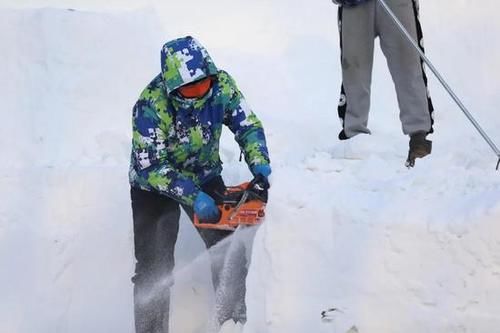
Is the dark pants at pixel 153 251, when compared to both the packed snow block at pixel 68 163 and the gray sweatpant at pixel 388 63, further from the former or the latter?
the gray sweatpant at pixel 388 63

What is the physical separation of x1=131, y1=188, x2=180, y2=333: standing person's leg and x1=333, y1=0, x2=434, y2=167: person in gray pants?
4.15ft

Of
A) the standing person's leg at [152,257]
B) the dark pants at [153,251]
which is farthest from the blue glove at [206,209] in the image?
the standing person's leg at [152,257]

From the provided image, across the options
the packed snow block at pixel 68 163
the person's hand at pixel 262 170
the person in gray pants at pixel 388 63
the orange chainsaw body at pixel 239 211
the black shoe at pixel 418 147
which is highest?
the person in gray pants at pixel 388 63

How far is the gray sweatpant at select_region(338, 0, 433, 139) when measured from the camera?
5082 mm

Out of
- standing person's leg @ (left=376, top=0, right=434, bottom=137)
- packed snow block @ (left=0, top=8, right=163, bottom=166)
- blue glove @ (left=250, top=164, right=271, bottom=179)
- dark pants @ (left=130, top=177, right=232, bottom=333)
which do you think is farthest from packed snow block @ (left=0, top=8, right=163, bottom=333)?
standing person's leg @ (left=376, top=0, right=434, bottom=137)

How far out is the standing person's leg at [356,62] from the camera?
5.23 meters

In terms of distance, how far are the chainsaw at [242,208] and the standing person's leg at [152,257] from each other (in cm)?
51

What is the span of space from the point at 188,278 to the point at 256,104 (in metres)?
3.56

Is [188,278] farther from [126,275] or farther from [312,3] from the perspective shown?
[312,3]

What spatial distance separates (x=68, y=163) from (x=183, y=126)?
8.09 ft

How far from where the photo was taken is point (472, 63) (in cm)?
979

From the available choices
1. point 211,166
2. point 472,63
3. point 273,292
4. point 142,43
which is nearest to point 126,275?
point 211,166

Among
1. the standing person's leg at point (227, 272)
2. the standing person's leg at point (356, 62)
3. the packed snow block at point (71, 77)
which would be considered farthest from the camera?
the packed snow block at point (71, 77)

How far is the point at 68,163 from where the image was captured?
7090mm
